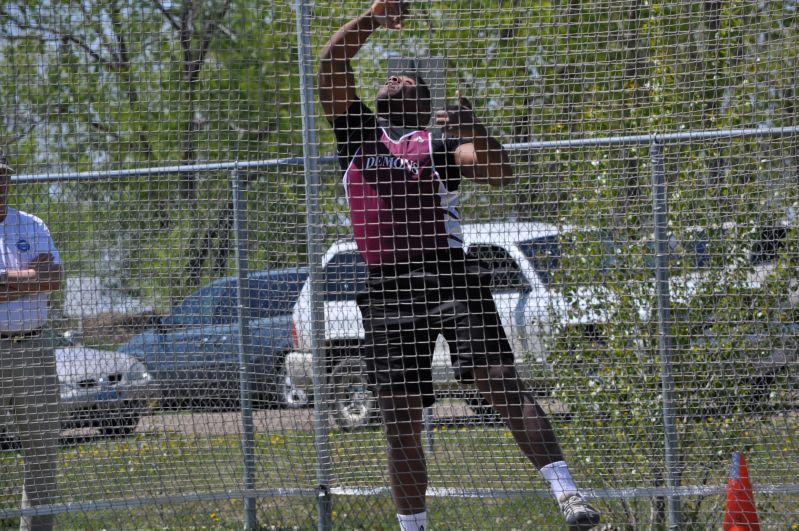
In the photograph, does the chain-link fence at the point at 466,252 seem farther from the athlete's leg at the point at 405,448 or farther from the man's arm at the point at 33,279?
the athlete's leg at the point at 405,448

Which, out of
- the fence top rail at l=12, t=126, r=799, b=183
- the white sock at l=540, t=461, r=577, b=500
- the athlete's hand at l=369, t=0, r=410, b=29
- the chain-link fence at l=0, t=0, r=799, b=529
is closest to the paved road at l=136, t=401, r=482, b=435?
the chain-link fence at l=0, t=0, r=799, b=529

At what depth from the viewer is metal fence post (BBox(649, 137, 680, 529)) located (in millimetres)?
4020

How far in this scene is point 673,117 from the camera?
442cm

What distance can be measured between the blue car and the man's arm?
0.47 metres

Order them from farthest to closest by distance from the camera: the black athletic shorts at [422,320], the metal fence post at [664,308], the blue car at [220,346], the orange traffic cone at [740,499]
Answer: the blue car at [220,346]
the metal fence post at [664,308]
the orange traffic cone at [740,499]
the black athletic shorts at [422,320]

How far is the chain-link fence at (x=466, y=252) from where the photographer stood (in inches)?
162

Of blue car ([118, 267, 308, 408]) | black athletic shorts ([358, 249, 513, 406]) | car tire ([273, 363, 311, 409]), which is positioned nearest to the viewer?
black athletic shorts ([358, 249, 513, 406])

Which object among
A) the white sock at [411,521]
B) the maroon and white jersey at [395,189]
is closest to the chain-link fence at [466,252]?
the maroon and white jersey at [395,189]

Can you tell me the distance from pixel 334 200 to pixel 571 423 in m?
1.57

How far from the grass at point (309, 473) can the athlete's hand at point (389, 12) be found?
1.83 m

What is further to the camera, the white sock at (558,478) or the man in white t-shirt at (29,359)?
the man in white t-shirt at (29,359)

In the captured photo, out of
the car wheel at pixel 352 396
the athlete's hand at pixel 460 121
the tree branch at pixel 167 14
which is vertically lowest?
the car wheel at pixel 352 396

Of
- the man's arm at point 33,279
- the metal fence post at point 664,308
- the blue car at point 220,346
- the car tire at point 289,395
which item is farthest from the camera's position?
the blue car at point 220,346

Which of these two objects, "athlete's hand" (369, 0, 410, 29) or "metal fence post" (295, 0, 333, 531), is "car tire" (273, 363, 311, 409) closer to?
"metal fence post" (295, 0, 333, 531)
